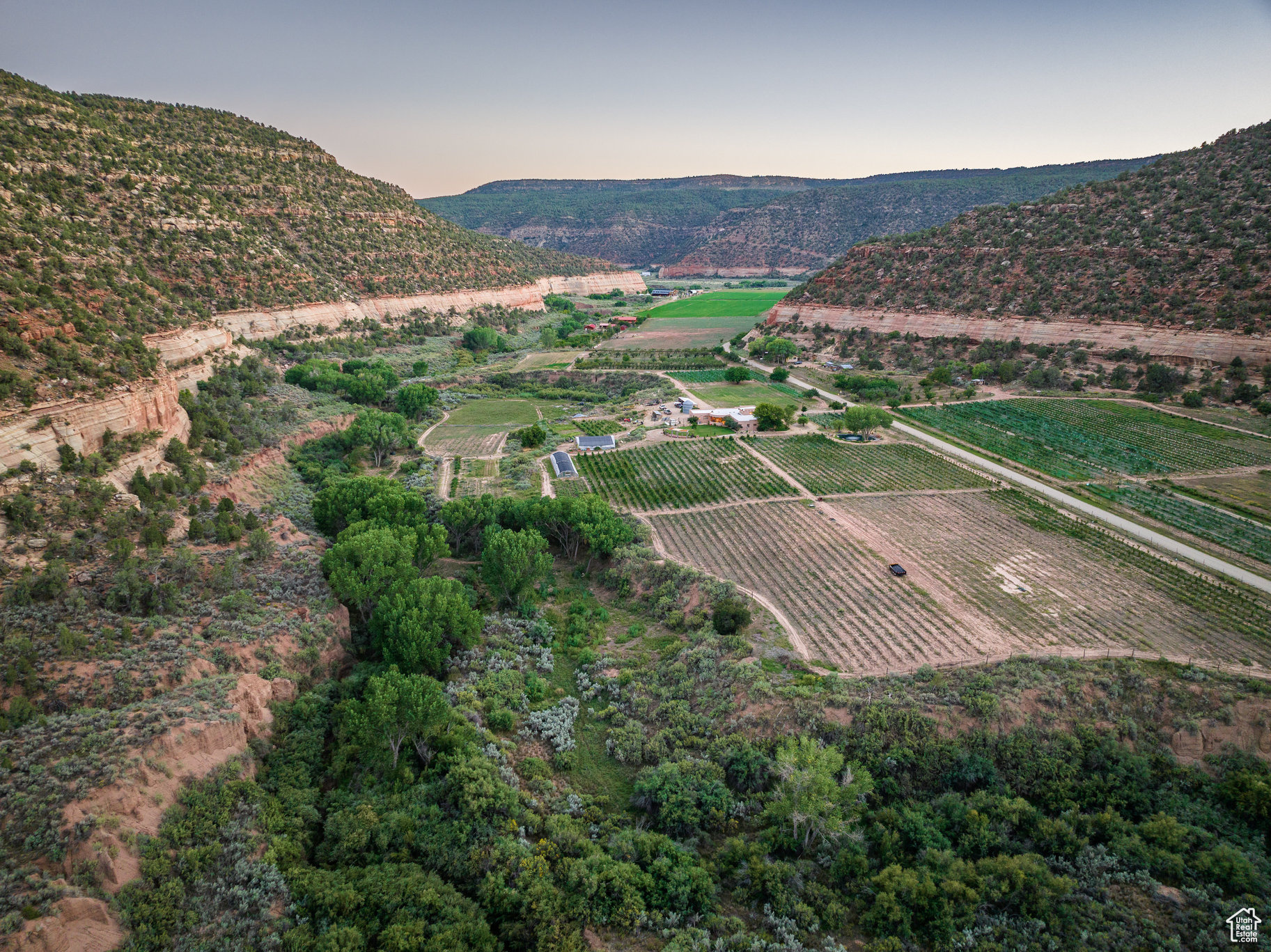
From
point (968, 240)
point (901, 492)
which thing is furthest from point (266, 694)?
point (968, 240)

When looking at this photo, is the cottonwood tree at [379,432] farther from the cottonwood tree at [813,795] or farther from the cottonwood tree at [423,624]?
the cottonwood tree at [813,795]

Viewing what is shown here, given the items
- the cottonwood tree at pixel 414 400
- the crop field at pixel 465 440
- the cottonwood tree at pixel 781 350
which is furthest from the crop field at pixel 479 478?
the cottonwood tree at pixel 781 350

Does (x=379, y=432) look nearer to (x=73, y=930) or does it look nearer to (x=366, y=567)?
(x=366, y=567)

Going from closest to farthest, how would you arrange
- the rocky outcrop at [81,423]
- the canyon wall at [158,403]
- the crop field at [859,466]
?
the rocky outcrop at [81,423]
the canyon wall at [158,403]
the crop field at [859,466]

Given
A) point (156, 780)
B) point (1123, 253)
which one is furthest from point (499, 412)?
point (1123, 253)

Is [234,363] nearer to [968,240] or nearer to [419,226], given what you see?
[419,226]

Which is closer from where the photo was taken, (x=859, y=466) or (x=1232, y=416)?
(x=859, y=466)
